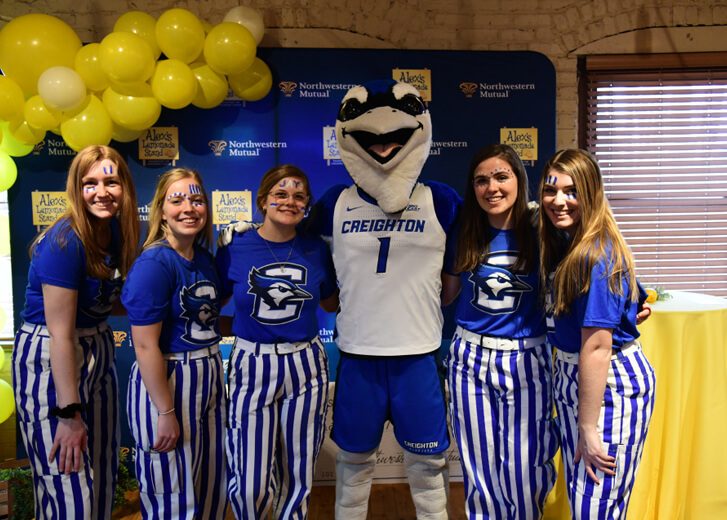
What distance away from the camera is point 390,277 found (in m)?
2.07

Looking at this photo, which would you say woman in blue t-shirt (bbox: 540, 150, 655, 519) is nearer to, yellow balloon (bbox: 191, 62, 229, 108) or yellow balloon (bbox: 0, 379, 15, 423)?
yellow balloon (bbox: 191, 62, 229, 108)

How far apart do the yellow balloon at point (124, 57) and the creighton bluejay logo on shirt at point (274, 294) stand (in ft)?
4.18

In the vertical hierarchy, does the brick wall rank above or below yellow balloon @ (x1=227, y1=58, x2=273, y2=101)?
above

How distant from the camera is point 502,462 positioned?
203 centimetres

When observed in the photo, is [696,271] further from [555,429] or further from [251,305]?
[251,305]

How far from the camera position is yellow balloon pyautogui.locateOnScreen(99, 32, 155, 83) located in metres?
2.65

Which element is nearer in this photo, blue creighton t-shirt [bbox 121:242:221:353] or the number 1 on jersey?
blue creighton t-shirt [bbox 121:242:221:353]

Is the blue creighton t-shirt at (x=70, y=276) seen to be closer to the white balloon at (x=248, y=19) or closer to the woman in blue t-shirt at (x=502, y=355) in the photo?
the woman in blue t-shirt at (x=502, y=355)

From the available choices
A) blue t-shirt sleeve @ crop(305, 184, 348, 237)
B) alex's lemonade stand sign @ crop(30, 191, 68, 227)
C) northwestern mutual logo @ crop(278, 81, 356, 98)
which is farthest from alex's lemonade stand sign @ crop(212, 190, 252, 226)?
blue t-shirt sleeve @ crop(305, 184, 348, 237)

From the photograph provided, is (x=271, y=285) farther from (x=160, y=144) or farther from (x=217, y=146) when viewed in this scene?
(x=160, y=144)

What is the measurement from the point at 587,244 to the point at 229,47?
1.97 meters

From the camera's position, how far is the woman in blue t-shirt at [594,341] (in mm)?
1732

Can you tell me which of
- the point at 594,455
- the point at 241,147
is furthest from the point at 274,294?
the point at 241,147

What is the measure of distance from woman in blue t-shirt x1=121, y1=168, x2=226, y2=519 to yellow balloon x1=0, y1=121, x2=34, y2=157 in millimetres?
1568
